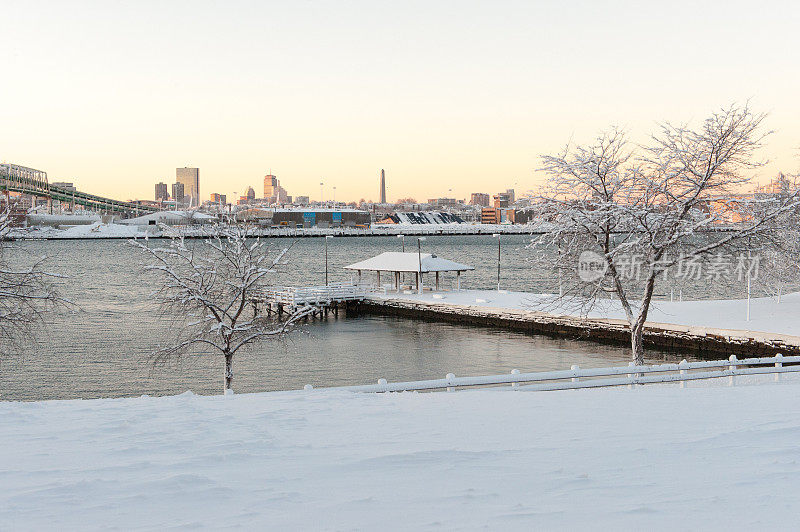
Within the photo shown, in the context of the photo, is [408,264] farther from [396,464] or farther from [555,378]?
[396,464]

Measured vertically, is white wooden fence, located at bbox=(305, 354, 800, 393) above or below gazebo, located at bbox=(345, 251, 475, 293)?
below

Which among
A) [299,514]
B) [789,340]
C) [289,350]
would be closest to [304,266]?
[289,350]

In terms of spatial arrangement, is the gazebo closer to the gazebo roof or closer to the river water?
the gazebo roof

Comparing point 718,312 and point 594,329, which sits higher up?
point 718,312

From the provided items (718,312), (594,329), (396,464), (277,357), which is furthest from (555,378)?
(718,312)

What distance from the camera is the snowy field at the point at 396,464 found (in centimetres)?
641

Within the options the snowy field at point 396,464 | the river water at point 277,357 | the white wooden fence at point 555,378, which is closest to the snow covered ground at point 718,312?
the river water at point 277,357

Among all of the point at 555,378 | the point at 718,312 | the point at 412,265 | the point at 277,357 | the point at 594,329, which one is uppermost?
the point at 412,265

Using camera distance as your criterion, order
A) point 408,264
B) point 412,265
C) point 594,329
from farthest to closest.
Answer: point 408,264 < point 412,265 < point 594,329

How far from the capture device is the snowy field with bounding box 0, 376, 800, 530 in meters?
6.41

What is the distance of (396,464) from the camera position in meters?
8.02

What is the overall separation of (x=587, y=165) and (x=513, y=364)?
1508 cm

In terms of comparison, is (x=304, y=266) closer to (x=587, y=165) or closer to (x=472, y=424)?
(x=587, y=165)

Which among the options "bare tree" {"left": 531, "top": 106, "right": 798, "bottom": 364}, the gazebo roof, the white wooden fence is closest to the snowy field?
the white wooden fence
